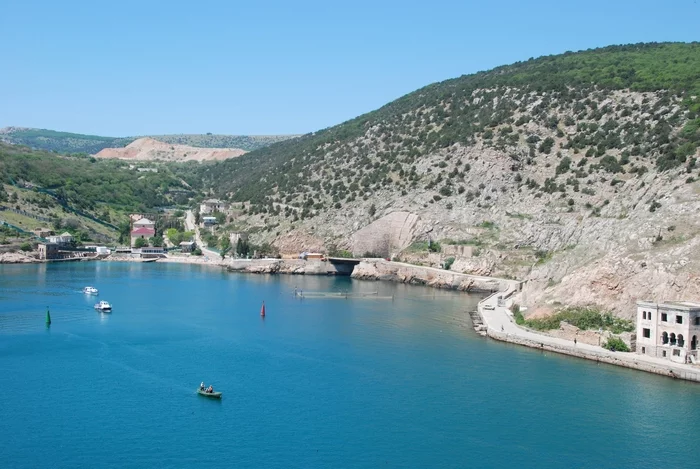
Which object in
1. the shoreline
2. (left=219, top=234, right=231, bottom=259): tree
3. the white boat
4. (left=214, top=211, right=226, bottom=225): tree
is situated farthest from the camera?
(left=214, top=211, right=226, bottom=225): tree

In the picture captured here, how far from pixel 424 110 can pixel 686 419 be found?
308ft

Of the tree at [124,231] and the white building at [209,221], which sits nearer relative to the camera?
the tree at [124,231]

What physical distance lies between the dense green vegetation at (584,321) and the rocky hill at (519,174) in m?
1.45

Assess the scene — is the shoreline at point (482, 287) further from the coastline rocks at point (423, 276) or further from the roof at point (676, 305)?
the roof at point (676, 305)

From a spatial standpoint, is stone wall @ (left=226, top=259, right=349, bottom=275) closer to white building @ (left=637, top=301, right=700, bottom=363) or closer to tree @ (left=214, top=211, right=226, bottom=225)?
tree @ (left=214, top=211, right=226, bottom=225)

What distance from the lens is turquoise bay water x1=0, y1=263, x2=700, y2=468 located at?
1265 inches

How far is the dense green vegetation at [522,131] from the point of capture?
9044 cm

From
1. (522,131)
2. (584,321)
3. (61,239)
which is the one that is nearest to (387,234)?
(522,131)

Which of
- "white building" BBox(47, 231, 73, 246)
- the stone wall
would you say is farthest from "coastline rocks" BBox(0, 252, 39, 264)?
the stone wall

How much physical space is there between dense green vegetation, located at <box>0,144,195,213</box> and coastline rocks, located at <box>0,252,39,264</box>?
23.7m

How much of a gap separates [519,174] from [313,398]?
210 ft

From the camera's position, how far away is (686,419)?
35.9 m

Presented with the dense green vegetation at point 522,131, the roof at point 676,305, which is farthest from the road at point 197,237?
the roof at point 676,305

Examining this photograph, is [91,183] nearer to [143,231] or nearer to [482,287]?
[143,231]
